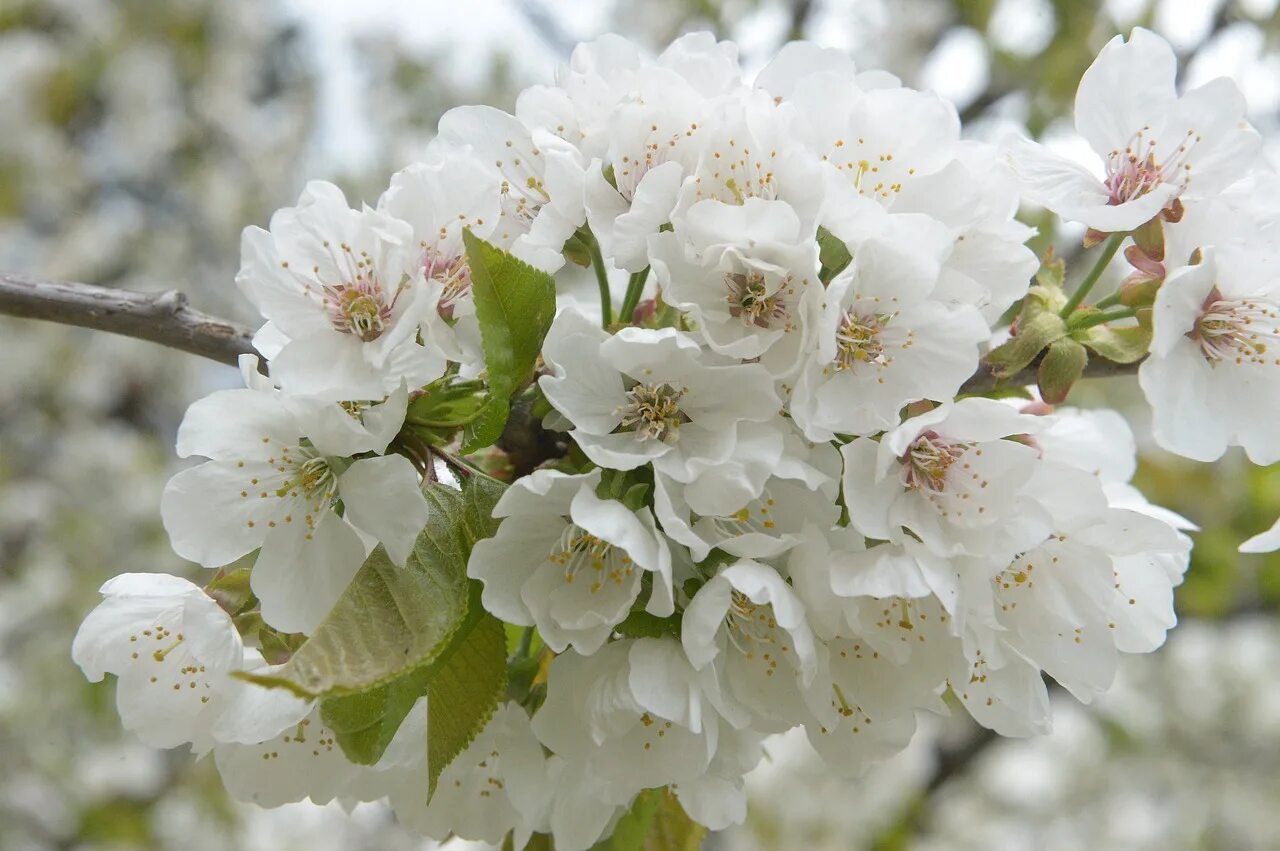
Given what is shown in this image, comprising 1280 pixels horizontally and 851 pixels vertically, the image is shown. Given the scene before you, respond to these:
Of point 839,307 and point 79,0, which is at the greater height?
point 839,307

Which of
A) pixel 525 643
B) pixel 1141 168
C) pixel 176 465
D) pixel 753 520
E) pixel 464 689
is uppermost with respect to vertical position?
pixel 1141 168

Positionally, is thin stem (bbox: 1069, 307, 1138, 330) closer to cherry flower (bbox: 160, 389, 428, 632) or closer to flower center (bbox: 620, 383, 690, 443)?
flower center (bbox: 620, 383, 690, 443)

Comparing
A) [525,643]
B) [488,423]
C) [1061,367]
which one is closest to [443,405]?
[488,423]

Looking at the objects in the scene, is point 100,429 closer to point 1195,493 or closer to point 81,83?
point 81,83

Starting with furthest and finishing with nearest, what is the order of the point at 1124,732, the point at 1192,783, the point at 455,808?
1. the point at 1192,783
2. the point at 1124,732
3. the point at 455,808

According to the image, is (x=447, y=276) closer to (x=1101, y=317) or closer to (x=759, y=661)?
(x=759, y=661)

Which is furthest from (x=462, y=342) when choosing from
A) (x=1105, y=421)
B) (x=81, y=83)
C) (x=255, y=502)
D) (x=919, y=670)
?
(x=81, y=83)

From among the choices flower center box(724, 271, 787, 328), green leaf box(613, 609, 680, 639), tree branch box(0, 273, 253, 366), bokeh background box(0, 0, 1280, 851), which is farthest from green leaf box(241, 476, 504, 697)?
bokeh background box(0, 0, 1280, 851)
